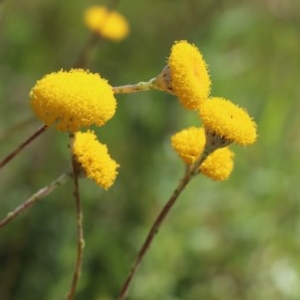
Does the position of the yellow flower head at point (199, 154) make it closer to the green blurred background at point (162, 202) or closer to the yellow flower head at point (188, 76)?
the yellow flower head at point (188, 76)

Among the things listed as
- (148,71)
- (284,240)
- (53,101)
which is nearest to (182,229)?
(284,240)

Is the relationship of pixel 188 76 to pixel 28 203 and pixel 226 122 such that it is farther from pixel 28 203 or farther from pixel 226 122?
pixel 28 203

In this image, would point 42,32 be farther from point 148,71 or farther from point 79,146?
point 79,146

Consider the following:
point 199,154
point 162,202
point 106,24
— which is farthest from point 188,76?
point 106,24

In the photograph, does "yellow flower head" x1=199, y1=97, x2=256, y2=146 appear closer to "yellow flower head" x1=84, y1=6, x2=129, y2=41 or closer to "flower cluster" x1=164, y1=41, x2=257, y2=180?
"flower cluster" x1=164, y1=41, x2=257, y2=180

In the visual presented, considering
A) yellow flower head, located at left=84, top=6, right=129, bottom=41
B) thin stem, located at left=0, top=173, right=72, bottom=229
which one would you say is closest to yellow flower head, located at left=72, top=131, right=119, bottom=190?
thin stem, located at left=0, top=173, right=72, bottom=229

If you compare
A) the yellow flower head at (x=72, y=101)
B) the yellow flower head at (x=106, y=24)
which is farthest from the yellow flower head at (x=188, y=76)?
the yellow flower head at (x=106, y=24)

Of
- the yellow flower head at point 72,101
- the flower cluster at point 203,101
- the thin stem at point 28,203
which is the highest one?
the flower cluster at point 203,101
